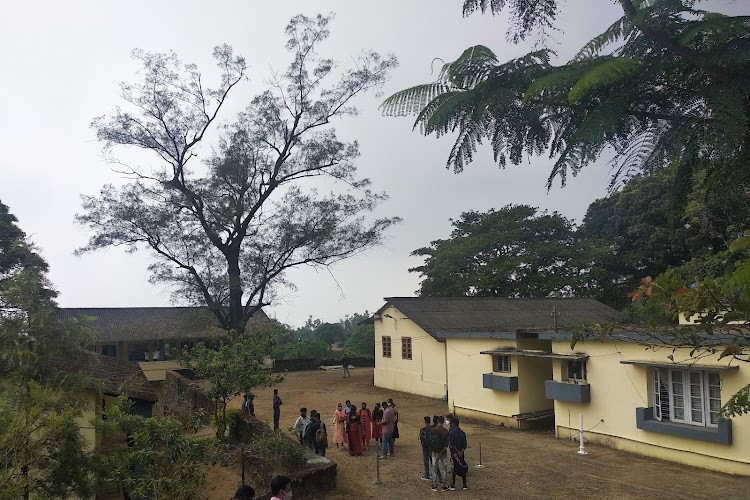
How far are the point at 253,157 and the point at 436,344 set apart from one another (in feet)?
42.4

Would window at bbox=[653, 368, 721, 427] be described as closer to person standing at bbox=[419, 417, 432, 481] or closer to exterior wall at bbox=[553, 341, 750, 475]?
exterior wall at bbox=[553, 341, 750, 475]

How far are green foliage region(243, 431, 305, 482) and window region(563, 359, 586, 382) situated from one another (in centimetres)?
794

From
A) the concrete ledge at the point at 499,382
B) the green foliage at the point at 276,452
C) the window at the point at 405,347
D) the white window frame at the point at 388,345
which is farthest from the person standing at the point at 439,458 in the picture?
the white window frame at the point at 388,345

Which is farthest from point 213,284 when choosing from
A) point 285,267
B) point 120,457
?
point 120,457

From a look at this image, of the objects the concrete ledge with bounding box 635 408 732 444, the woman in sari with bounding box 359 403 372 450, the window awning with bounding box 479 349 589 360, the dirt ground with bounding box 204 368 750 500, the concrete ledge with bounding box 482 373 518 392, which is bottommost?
the dirt ground with bounding box 204 368 750 500

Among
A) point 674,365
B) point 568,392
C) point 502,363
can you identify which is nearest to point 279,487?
point 674,365

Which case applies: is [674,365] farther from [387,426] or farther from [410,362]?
[410,362]

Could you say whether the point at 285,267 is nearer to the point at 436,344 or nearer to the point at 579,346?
the point at 436,344

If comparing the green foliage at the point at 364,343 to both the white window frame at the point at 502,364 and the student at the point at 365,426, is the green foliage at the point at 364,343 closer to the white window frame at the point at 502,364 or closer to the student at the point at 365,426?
the white window frame at the point at 502,364

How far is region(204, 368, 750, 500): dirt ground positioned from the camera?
10180 mm

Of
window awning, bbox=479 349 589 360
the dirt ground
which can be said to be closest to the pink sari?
the dirt ground

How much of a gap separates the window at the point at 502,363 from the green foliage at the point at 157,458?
11632 millimetres

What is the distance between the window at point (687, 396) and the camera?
455 inches

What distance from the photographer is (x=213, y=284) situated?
1073 inches
